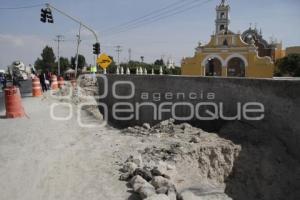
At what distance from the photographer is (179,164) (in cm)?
831

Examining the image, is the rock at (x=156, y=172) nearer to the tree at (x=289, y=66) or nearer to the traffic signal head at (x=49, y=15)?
the traffic signal head at (x=49, y=15)

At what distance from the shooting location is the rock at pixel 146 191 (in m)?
5.37

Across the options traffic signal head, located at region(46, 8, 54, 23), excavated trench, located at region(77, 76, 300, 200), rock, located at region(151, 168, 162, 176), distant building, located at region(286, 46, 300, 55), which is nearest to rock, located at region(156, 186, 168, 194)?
rock, located at region(151, 168, 162, 176)

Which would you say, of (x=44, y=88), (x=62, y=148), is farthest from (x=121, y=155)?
(x=44, y=88)

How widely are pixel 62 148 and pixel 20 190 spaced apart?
248cm

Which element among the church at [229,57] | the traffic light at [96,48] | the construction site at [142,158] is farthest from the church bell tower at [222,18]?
the construction site at [142,158]

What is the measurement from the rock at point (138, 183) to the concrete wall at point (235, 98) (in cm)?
610

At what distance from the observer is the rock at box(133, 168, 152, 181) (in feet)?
20.6

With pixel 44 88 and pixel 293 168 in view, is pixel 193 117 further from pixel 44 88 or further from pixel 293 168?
pixel 44 88

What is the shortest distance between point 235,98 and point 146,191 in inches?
312

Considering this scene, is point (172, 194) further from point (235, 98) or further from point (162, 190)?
point (235, 98)

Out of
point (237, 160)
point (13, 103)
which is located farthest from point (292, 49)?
point (13, 103)

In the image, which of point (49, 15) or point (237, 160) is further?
point (49, 15)

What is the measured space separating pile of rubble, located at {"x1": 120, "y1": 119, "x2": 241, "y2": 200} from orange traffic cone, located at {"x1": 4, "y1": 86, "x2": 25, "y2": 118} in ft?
12.5
